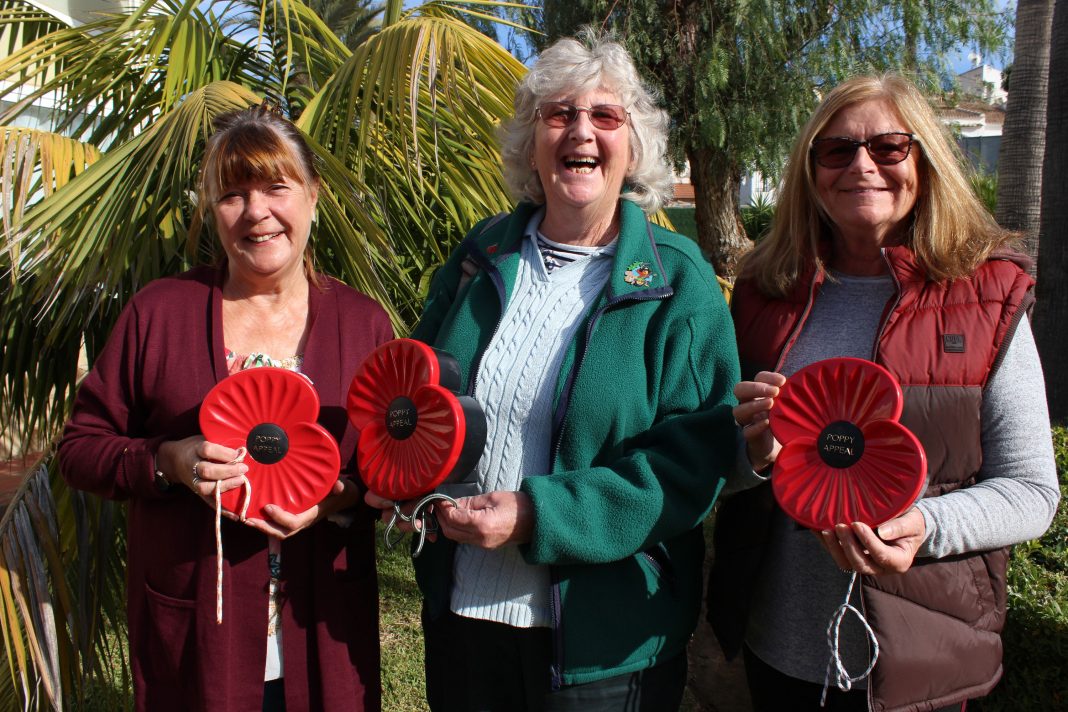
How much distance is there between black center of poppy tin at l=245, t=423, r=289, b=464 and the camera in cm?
176

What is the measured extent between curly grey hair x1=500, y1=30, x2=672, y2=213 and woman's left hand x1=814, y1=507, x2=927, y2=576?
0.86m

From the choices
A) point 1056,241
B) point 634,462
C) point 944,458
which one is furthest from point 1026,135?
point 634,462

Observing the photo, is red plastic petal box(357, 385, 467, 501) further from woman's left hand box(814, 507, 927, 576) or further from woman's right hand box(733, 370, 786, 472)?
woman's left hand box(814, 507, 927, 576)

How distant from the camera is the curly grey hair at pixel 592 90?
186 centimetres

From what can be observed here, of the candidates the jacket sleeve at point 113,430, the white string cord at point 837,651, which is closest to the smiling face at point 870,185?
the white string cord at point 837,651

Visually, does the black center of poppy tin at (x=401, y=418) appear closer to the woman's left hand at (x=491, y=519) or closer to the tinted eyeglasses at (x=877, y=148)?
the woman's left hand at (x=491, y=519)

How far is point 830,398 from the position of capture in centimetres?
157

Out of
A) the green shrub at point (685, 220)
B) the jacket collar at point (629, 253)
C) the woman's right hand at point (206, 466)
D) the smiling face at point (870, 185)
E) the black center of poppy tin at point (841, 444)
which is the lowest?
the green shrub at point (685, 220)

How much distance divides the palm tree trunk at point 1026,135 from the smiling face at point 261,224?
16.6ft

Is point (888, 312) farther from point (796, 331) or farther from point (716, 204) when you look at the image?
point (716, 204)

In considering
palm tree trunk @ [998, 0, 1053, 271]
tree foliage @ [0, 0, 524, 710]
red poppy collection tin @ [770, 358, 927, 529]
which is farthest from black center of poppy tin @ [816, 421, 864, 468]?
palm tree trunk @ [998, 0, 1053, 271]

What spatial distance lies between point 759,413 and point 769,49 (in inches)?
312

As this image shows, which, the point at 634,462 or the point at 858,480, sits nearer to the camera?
the point at 858,480

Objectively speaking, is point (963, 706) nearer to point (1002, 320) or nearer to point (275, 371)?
point (1002, 320)
